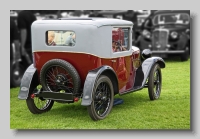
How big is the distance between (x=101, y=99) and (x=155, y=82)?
69.3 inches

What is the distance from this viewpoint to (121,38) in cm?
688

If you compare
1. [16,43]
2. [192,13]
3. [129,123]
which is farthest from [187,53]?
[16,43]

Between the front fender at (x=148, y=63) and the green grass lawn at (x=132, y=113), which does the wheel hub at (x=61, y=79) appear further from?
the front fender at (x=148, y=63)

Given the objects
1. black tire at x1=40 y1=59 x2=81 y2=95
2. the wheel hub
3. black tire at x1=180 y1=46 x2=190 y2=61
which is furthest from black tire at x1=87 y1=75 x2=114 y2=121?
Result: black tire at x1=180 y1=46 x2=190 y2=61

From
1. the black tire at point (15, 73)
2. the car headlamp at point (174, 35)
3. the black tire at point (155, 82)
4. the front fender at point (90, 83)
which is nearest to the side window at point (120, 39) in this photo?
the front fender at point (90, 83)

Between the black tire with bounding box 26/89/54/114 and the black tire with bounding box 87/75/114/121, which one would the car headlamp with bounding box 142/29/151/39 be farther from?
the black tire with bounding box 26/89/54/114

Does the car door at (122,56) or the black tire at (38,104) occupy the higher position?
the car door at (122,56)

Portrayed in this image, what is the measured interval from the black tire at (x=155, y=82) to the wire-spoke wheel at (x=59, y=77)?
5.91 ft

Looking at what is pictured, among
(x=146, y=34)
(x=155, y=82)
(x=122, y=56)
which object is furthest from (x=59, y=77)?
(x=146, y=34)

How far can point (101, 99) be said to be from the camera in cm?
638

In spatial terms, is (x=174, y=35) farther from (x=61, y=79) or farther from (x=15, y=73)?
(x=15, y=73)

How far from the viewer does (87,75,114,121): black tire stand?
6168 mm

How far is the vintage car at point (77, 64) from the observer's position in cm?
614

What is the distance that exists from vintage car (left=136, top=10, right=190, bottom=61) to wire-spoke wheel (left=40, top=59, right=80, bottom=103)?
2052 millimetres
